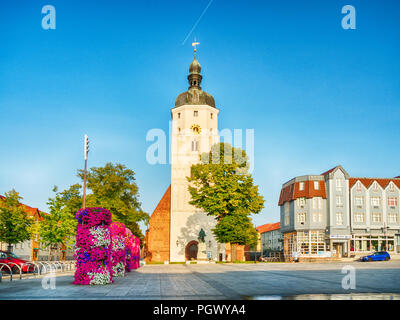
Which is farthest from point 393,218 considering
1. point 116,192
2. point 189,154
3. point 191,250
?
point 116,192

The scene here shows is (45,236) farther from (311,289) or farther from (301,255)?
(301,255)

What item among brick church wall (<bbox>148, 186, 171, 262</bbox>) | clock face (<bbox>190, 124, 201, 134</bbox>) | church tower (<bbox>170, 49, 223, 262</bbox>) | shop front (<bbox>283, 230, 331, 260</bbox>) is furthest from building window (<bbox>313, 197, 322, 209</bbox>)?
brick church wall (<bbox>148, 186, 171, 262</bbox>)

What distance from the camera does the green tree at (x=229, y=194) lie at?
4333 centimetres

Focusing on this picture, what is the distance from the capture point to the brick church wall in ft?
205

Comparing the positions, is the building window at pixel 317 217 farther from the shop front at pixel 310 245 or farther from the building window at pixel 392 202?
the building window at pixel 392 202

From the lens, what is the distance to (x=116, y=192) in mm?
51750

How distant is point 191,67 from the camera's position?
68.5m

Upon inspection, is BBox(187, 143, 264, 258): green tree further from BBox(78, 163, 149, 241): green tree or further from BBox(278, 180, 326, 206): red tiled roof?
BBox(278, 180, 326, 206): red tiled roof

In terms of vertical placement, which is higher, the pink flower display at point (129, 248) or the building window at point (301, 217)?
the building window at point (301, 217)

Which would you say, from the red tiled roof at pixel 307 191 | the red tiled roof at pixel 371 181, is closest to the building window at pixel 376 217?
the red tiled roof at pixel 371 181

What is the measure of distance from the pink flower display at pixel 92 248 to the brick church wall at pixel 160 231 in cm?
4729

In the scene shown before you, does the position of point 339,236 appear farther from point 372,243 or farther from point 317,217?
point 372,243

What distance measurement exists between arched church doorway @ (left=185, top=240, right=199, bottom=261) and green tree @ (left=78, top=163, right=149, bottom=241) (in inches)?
474

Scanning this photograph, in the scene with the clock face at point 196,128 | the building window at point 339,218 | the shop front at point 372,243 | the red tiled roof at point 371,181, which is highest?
the clock face at point 196,128
